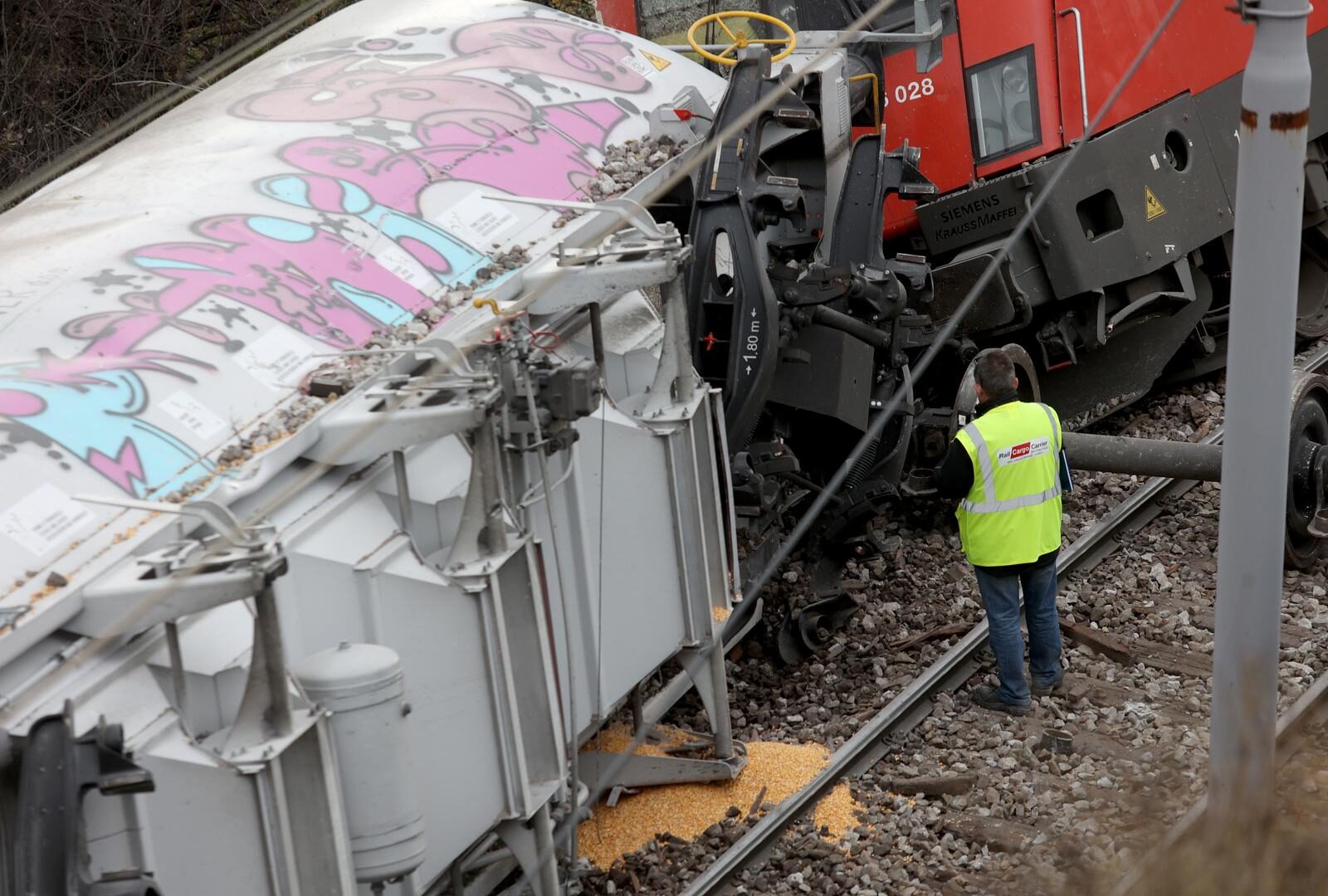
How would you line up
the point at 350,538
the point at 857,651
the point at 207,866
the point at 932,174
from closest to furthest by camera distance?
the point at 207,866 < the point at 350,538 < the point at 857,651 < the point at 932,174

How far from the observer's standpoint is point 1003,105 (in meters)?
8.92

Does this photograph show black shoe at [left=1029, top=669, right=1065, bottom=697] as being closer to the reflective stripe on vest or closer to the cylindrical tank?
the reflective stripe on vest

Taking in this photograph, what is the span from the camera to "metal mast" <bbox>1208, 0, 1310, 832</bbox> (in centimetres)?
485

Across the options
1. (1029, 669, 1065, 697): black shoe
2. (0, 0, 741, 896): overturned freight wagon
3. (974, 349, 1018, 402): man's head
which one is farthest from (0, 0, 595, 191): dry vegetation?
(1029, 669, 1065, 697): black shoe

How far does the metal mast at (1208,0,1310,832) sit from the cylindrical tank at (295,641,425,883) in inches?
95.3

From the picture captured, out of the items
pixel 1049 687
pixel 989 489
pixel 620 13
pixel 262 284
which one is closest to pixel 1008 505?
pixel 989 489

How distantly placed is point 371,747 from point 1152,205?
658cm

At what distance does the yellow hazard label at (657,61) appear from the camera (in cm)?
845

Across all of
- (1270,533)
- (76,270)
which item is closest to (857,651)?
(1270,533)

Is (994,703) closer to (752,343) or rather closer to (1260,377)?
(752,343)

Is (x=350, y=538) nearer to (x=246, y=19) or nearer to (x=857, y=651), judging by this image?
(x=857, y=651)

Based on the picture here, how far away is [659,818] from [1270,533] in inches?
113

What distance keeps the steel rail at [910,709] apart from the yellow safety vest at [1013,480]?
708 mm

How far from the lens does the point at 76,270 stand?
559cm
